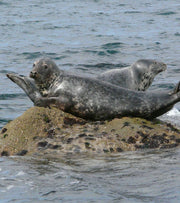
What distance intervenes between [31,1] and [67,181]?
20.1 metres

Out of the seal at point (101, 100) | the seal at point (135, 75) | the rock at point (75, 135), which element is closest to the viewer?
the rock at point (75, 135)

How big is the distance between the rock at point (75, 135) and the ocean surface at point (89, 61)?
0.20 metres

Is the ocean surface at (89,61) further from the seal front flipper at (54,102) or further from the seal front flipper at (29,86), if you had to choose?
the seal front flipper at (29,86)

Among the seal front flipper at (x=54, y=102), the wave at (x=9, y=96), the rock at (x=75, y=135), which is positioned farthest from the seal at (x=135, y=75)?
the wave at (x=9, y=96)

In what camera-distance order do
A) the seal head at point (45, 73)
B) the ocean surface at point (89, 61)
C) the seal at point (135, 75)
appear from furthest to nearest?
1. the seal at point (135, 75)
2. the seal head at point (45, 73)
3. the ocean surface at point (89, 61)

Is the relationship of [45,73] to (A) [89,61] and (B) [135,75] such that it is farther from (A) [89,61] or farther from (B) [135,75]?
(A) [89,61]

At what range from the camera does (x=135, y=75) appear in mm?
8109

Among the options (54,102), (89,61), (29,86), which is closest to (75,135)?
(54,102)

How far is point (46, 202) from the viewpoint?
4.39 metres

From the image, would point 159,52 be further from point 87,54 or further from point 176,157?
point 176,157

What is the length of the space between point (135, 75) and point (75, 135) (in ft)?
7.40

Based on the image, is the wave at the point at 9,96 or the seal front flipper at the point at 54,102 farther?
the wave at the point at 9,96

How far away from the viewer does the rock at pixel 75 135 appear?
19.9 ft

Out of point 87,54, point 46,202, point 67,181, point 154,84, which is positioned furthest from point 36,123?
point 87,54
